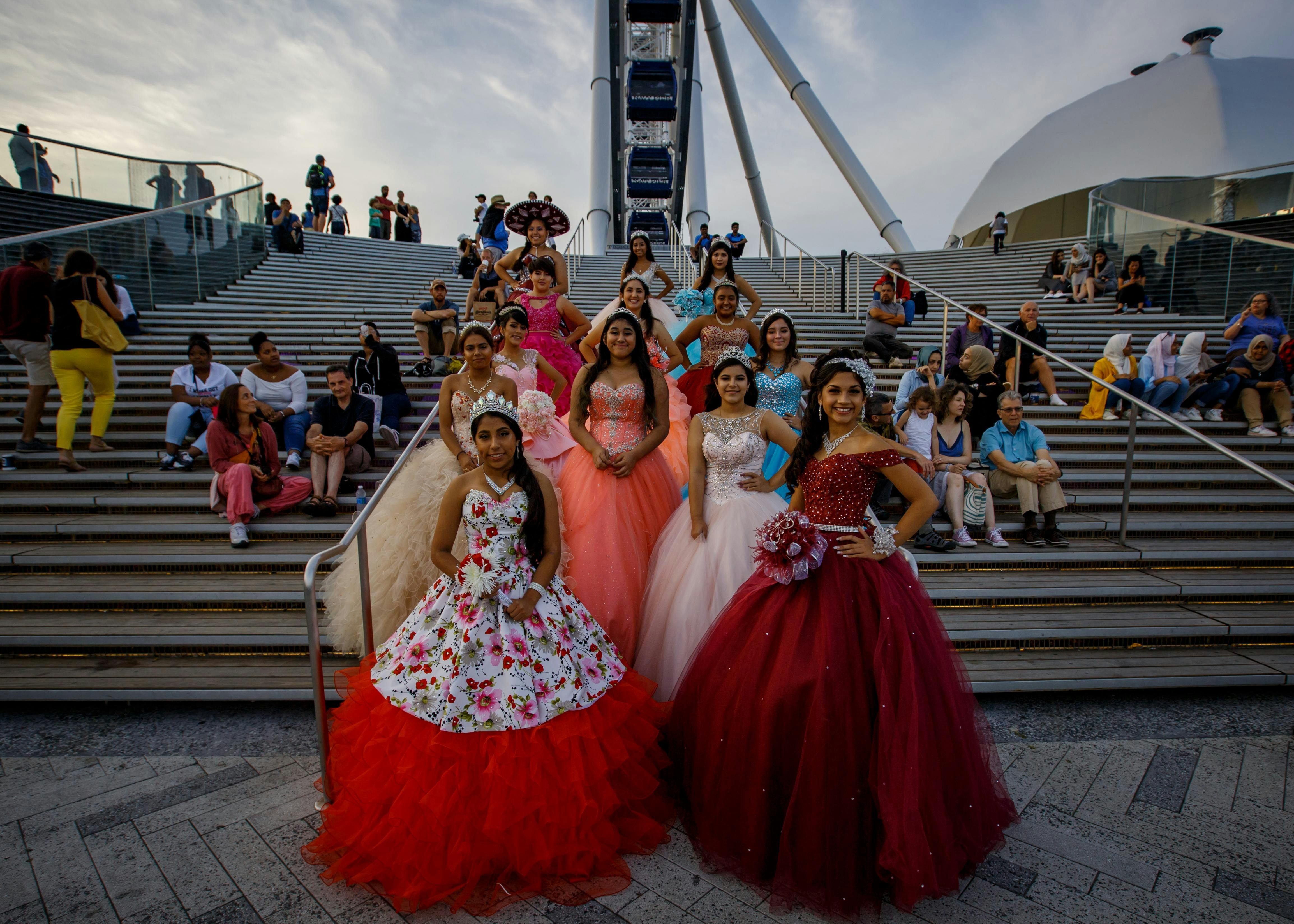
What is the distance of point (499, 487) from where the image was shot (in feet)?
9.37

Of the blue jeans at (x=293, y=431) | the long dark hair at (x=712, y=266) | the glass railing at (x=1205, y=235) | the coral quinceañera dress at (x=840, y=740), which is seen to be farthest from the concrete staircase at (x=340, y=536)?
the glass railing at (x=1205, y=235)

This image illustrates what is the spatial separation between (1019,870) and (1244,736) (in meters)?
2.02

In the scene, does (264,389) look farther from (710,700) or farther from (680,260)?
(680,260)

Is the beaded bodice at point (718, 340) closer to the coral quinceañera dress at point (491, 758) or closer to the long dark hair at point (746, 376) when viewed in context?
the long dark hair at point (746, 376)

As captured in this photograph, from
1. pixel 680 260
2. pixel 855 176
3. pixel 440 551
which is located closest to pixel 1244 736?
pixel 440 551

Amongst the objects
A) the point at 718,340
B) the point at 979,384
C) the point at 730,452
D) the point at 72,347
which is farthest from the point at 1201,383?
the point at 72,347

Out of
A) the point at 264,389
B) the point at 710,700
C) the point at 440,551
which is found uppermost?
the point at 264,389

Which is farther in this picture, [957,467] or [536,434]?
[957,467]

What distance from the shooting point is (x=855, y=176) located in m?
27.0

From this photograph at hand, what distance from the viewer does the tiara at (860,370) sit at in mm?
2754

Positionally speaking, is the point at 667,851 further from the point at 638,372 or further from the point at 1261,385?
the point at 1261,385

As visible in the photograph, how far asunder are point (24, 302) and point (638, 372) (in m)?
6.21

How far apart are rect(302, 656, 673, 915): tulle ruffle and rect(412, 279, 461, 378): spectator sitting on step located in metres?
6.17

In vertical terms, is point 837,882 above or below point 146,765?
above
